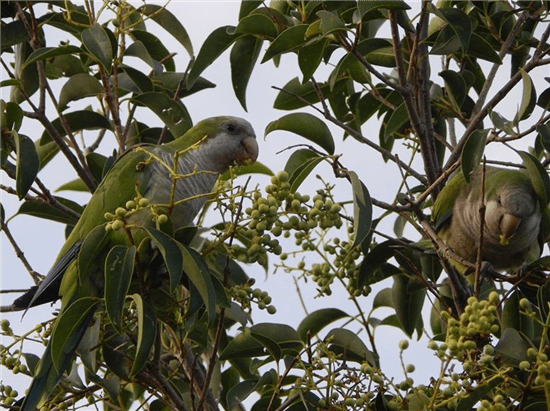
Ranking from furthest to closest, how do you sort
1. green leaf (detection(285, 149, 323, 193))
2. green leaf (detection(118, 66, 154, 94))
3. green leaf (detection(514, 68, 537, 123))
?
green leaf (detection(118, 66, 154, 94)) < green leaf (detection(285, 149, 323, 193)) < green leaf (detection(514, 68, 537, 123))

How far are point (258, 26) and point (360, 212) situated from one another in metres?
0.73

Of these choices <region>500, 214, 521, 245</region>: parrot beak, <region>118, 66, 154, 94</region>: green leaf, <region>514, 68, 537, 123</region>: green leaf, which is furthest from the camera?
<region>500, 214, 521, 245</region>: parrot beak

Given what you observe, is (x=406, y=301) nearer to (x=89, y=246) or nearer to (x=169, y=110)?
(x=169, y=110)

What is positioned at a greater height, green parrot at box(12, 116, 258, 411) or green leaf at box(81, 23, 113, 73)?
green leaf at box(81, 23, 113, 73)

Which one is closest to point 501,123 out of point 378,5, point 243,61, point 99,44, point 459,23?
point 459,23

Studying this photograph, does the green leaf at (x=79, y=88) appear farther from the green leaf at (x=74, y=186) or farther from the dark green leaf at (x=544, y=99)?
the dark green leaf at (x=544, y=99)

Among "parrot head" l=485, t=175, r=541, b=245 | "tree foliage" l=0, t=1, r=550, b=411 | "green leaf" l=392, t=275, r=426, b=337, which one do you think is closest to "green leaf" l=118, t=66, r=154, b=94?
"tree foliage" l=0, t=1, r=550, b=411

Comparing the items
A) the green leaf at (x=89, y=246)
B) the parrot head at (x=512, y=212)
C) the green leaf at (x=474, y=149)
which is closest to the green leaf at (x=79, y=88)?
the green leaf at (x=89, y=246)

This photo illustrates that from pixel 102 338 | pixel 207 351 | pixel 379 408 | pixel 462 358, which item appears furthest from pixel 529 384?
pixel 207 351

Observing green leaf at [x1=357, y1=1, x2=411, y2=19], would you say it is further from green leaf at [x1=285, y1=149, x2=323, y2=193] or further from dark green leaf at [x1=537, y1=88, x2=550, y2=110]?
dark green leaf at [x1=537, y1=88, x2=550, y2=110]

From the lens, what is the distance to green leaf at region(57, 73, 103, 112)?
2.81 metres

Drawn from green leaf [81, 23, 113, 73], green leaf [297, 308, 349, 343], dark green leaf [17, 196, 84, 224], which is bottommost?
green leaf [297, 308, 349, 343]

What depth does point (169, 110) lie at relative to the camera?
116 inches

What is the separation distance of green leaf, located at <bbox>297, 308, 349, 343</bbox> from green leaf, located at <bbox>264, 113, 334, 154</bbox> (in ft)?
1.59
